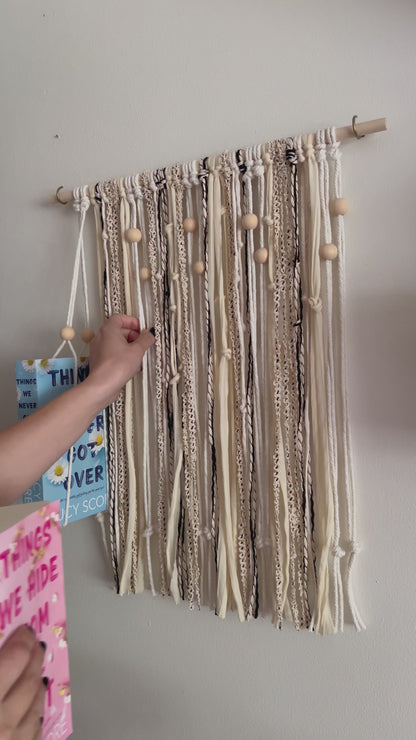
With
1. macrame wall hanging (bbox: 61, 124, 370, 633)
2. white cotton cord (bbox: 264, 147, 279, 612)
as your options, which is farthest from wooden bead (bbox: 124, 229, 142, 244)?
white cotton cord (bbox: 264, 147, 279, 612)

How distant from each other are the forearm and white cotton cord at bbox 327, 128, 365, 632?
0.32 m

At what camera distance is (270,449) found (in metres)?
0.77

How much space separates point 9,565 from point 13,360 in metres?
0.57

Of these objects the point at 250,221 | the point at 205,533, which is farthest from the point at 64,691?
the point at 250,221

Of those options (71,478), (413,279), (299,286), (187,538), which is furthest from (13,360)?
(413,279)

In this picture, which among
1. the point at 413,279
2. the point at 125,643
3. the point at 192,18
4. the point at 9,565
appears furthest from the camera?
the point at 125,643

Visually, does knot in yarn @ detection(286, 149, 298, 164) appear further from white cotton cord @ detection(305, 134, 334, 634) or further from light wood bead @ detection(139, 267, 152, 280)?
light wood bead @ detection(139, 267, 152, 280)

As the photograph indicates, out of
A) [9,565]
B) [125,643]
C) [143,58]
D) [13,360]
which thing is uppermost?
[143,58]

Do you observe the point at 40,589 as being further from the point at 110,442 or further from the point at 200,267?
the point at 200,267

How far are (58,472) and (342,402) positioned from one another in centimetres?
42

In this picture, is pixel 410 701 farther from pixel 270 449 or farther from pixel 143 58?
pixel 143 58

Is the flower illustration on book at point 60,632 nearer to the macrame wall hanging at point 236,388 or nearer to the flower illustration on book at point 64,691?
the flower illustration on book at point 64,691

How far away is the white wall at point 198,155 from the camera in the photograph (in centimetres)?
71

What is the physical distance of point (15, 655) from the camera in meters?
0.51
